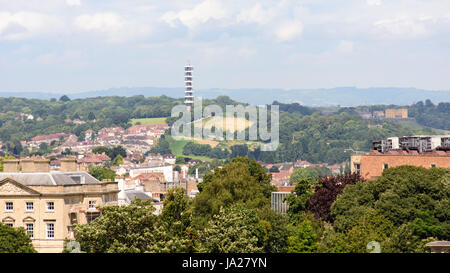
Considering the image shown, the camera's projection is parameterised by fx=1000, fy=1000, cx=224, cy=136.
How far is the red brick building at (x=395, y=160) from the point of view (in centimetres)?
8879

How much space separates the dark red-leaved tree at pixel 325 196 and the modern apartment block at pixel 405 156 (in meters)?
13.6

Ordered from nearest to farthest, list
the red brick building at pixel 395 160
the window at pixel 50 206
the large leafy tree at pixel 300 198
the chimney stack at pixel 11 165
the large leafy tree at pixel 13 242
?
the large leafy tree at pixel 13 242
the window at pixel 50 206
the chimney stack at pixel 11 165
the large leafy tree at pixel 300 198
the red brick building at pixel 395 160

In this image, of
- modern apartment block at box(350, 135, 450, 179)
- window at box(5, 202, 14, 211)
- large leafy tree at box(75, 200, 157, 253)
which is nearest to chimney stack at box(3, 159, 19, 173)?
window at box(5, 202, 14, 211)

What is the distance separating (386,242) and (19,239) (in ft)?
60.3

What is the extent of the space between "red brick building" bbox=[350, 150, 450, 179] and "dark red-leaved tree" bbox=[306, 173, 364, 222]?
47.6 ft

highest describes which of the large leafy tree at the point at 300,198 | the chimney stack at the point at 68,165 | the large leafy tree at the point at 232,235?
the chimney stack at the point at 68,165

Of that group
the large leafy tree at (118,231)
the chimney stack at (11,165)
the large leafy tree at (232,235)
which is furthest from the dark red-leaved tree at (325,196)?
the large leafy tree at (118,231)

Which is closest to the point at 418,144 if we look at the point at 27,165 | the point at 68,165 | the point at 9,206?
the point at 68,165

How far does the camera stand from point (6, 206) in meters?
61.3

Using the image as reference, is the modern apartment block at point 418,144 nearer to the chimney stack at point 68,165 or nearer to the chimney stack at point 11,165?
the chimney stack at point 68,165

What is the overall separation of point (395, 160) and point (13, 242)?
49972 mm

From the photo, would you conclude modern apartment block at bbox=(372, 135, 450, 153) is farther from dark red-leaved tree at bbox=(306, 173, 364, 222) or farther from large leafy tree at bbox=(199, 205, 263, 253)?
large leafy tree at bbox=(199, 205, 263, 253)

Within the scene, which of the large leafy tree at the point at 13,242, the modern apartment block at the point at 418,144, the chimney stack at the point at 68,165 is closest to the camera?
the large leafy tree at the point at 13,242
